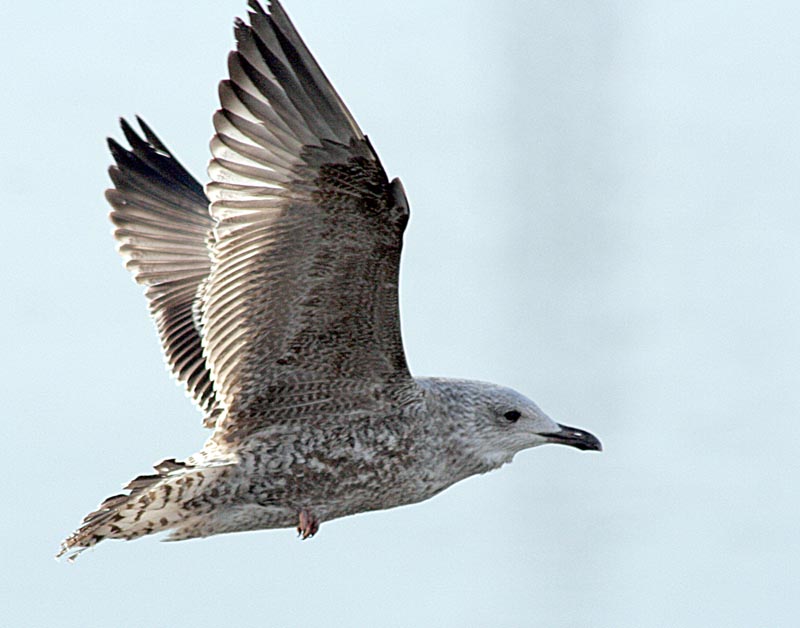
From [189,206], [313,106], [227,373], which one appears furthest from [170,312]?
[313,106]

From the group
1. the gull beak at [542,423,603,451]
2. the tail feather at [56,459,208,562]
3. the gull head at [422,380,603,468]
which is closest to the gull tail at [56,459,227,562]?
the tail feather at [56,459,208,562]

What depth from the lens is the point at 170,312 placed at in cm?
1283

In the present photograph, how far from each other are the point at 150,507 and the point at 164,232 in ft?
11.4

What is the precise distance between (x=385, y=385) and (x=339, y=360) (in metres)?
0.37

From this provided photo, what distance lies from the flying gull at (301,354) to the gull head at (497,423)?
1 cm

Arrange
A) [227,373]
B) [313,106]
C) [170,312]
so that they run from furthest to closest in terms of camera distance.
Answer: [170,312], [227,373], [313,106]

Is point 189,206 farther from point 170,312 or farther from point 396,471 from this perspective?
point 396,471

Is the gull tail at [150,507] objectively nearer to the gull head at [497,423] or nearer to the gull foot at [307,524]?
the gull foot at [307,524]

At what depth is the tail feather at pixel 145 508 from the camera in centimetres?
1040

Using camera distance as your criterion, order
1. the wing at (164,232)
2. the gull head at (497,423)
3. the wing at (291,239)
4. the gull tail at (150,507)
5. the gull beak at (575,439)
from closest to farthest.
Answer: the wing at (291,239) → the gull tail at (150,507) → the gull head at (497,423) → the gull beak at (575,439) → the wing at (164,232)

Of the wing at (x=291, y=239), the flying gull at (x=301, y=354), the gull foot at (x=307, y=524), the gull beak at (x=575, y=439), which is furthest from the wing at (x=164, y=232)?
the gull beak at (x=575, y=439)

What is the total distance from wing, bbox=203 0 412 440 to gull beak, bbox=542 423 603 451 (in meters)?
1.49

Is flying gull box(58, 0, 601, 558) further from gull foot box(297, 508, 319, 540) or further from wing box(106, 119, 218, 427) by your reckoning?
wing box(106, 119, 218, 427)

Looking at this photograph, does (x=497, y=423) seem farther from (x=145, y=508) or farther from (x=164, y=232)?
(x=164, y=232)
